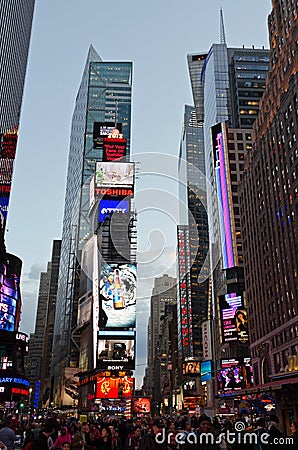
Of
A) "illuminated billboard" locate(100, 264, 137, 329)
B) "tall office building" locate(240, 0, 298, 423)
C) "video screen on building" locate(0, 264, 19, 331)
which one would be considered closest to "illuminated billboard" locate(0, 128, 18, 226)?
"video screen on building" locate(0, 264, 19, 331)

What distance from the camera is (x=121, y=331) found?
89875 millimetres

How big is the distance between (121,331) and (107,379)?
9243 millimetres

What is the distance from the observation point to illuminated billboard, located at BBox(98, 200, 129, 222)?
Result: 109562mm

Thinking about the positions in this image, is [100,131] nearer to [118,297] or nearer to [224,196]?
[224,196]

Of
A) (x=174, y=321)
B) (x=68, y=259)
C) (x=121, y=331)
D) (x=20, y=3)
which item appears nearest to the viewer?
(x=20, y=3)

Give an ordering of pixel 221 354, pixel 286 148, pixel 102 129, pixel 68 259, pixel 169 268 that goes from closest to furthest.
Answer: pixel 169 268
pixel 286 148
pixel 221 354
pixel 102 129
pixel 68 259

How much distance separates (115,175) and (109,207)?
8.00m

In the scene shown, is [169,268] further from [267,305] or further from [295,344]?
[267,305]

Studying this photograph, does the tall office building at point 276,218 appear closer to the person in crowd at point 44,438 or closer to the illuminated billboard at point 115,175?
the illuminated billboard at point 115,175

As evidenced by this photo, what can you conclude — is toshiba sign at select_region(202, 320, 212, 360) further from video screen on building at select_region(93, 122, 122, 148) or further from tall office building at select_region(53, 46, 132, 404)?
video screen on building at select_region(93, 122, 122, 148)

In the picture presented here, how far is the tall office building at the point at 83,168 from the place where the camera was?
12462 cm

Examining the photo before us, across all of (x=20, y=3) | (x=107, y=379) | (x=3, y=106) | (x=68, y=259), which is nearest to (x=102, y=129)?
(x=68, y=259)

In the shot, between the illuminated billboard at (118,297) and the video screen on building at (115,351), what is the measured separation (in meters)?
2.48

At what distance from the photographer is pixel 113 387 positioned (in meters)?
85.6
